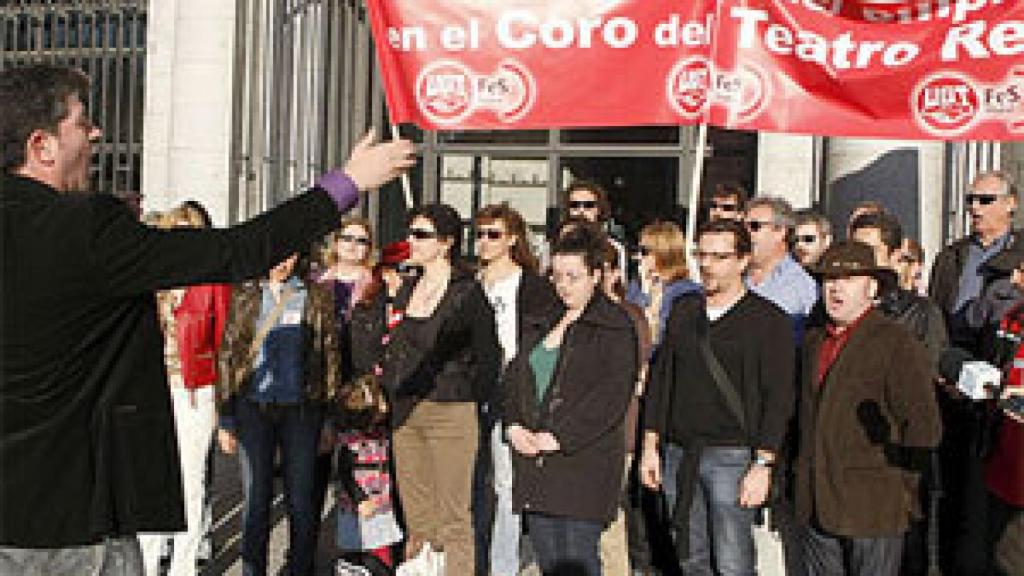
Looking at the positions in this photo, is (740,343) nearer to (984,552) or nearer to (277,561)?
(984,552)

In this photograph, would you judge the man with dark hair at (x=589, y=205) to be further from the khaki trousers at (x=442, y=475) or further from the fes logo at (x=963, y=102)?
the fes logo at (x=963, y=102)

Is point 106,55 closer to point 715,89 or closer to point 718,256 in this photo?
point 715,89

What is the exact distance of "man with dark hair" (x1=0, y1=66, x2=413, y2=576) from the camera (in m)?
2.81

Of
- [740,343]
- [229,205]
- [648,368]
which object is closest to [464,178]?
[229,205]

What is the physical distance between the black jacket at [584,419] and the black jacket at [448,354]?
700 mm

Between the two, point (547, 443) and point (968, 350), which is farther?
point (968, 350)

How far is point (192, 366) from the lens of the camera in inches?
232

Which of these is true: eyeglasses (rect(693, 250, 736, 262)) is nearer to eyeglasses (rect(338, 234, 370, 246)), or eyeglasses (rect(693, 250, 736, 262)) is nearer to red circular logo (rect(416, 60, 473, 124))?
red circular logo (rect(416, 60, 473, 124))

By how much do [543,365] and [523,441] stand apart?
1.08 feet

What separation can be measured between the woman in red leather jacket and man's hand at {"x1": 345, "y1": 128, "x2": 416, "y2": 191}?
3.05 m

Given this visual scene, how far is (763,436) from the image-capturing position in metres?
4.93

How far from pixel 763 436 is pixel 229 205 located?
610cm

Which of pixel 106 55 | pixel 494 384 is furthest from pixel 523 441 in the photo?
pixel 106 55

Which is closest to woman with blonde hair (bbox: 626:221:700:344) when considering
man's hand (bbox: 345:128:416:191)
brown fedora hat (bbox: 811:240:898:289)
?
brown fedora hat (bbox: 811:240:898:289)
